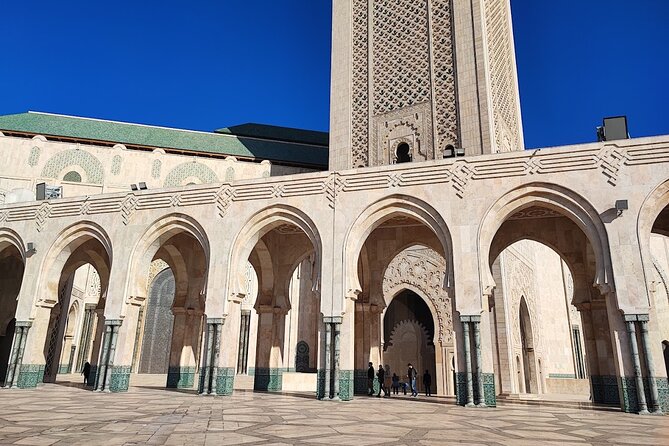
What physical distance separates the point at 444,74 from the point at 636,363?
10.7 metres

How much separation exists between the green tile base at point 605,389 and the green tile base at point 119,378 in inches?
424

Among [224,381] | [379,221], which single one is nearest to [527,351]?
[379,221]

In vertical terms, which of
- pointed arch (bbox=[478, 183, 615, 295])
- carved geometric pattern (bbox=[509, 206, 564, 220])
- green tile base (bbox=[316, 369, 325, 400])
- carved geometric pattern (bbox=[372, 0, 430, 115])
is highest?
carved geometric pattern (bbox=[372, 0, 430, 115])

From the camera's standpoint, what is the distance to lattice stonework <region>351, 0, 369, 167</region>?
17125 mm

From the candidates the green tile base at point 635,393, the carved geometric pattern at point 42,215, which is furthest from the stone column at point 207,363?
the green tile base at point 635,393

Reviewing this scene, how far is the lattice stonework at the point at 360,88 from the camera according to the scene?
1712cm

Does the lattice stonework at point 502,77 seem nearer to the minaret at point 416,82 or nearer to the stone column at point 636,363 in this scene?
the minaret at point 416,82

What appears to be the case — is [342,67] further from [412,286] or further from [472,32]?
[412,286]

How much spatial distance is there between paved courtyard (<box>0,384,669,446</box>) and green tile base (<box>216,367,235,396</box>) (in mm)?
2454

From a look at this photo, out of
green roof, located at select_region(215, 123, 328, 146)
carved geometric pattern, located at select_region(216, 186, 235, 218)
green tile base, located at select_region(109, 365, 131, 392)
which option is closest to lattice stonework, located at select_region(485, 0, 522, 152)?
carved geometric pattern, located at select_region(216, 186, 235, 218)

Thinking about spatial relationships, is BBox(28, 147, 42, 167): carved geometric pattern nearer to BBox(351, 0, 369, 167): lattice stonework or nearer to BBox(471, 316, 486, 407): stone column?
BBox(351, 0, 369, 167): lattice stonework

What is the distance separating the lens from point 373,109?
17297 mm

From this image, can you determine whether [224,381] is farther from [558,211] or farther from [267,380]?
[558,211]

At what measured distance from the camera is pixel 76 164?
23.5 meters
